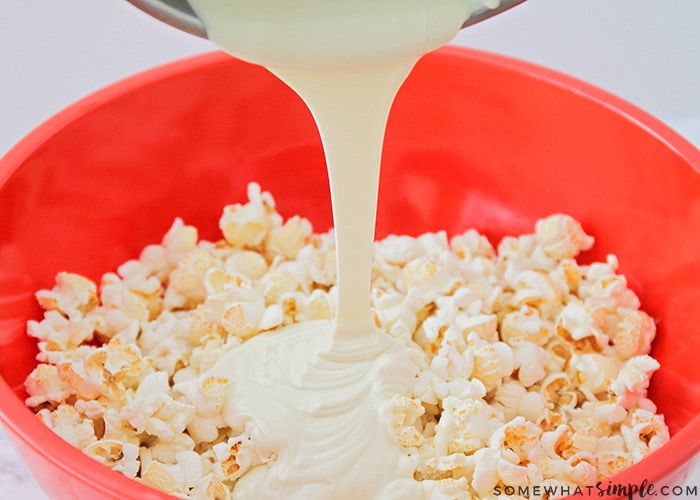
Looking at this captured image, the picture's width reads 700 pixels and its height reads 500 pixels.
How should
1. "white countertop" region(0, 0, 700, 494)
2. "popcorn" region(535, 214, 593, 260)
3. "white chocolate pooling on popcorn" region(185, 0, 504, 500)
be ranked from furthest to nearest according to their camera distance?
"white countertop" region(0, 0, 700, 494) < "popcorn" region(535, 214, 593, 260) < "white chocolate pooling on popcorn" region(185, 0, 504, 500)

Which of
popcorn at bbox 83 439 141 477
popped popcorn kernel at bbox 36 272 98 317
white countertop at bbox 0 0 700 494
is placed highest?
white countertop at bbox 0 0 700 494

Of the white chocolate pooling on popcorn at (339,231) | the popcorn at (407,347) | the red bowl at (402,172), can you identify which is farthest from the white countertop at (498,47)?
the white chocolate pooling on popcorn at (339,231)

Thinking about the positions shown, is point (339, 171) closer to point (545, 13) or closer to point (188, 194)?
point (188, 194)

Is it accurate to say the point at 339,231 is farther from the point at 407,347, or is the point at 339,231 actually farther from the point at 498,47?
the point at 498,47

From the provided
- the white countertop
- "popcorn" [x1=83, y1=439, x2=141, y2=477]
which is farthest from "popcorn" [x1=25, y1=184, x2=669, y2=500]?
the white countertop

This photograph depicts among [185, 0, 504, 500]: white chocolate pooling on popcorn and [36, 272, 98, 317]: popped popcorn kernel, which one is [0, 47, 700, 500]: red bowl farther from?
[185, 0, 504, 500]: white chocolate pooling on popcorn

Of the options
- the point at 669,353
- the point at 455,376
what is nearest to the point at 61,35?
the point at 455,376

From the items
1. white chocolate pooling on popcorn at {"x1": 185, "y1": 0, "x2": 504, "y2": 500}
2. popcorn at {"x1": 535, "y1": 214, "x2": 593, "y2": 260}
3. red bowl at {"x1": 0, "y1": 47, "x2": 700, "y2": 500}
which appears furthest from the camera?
popcorn at {"x1": 535, "y1": 214, "x2": 593, "y2": 260}
